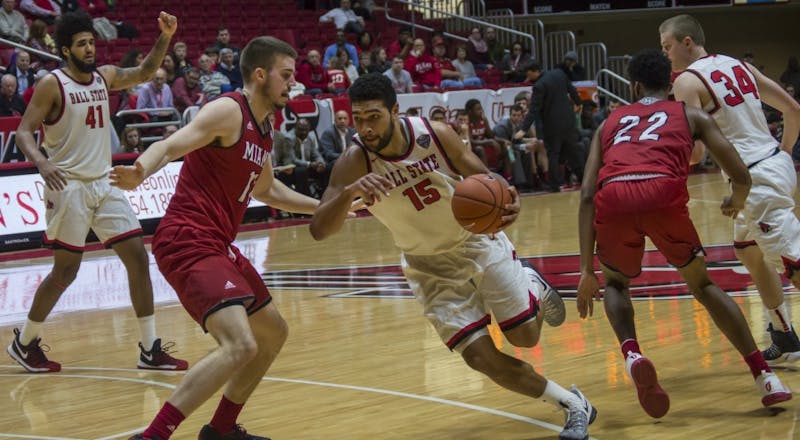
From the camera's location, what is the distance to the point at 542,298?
5684 mm

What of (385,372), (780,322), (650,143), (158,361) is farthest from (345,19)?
(650,143)

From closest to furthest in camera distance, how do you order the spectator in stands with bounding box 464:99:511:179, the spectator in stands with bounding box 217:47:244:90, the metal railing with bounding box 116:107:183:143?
the metal railing with bounding box 116:107:183:143
the spectator in stands with bounding box 217:47:244:90
the spectator in stands with bounding box 464:99:511:179

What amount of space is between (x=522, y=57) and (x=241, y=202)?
17770 mm

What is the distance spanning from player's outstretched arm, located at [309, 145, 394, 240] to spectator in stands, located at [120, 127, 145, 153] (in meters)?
9.78

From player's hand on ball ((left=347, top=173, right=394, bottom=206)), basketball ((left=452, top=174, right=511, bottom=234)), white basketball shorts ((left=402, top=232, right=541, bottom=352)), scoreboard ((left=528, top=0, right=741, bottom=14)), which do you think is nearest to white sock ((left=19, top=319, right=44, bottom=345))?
white basketball shorts ((left=402, top=232, right=541, bottom=352))

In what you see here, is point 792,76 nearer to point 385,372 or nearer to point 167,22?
point 385,372

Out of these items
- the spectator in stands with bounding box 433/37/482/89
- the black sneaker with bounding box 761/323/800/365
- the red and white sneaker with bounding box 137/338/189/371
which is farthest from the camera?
the spectator in stands with bounding box 433/37/482/89

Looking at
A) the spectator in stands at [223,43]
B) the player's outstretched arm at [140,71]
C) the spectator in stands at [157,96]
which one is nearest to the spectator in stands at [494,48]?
the spectator in stands at [223,43]

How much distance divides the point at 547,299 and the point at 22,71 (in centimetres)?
1095

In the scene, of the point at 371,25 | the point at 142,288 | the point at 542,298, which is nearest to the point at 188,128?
the point at 542,298

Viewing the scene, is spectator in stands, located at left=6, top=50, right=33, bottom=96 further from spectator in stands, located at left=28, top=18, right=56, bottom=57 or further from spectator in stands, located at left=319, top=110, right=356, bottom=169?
spectator in stands, located at left=319, top=110, right=356, bottom=169

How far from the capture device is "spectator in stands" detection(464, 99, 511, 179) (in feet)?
56.8

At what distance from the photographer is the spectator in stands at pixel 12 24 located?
15.7 m

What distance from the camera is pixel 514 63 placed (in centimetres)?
2220
